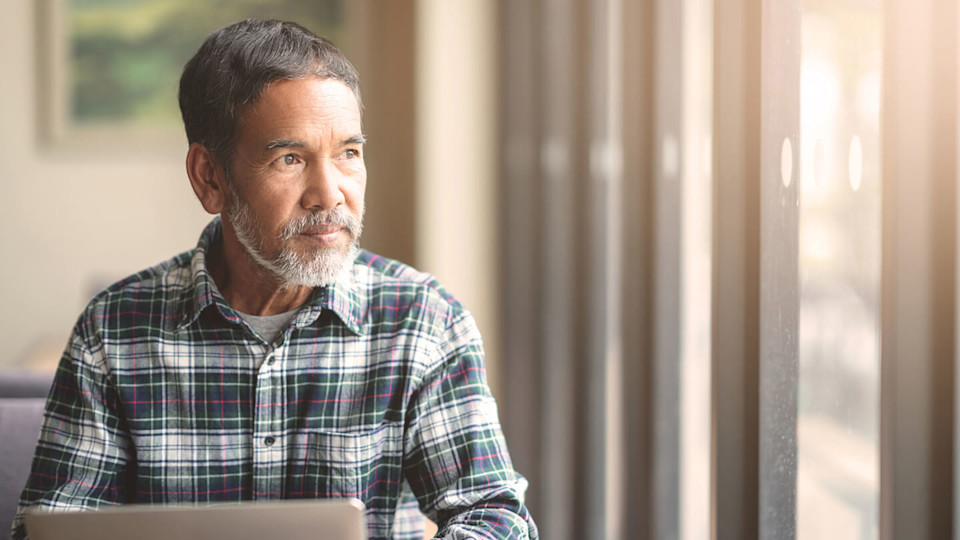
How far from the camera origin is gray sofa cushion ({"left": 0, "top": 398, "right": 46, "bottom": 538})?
4.68 feet

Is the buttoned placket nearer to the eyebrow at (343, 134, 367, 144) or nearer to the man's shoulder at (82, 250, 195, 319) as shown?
the man's shoulder at (82, 250, 195, 319)

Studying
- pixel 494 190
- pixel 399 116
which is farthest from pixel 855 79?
pixel 399 116

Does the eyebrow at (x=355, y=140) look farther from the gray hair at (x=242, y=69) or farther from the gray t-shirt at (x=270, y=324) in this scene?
the gray t-shirt at (x=270, y=324)

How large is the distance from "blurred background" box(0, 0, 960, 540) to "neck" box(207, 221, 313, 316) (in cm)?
61

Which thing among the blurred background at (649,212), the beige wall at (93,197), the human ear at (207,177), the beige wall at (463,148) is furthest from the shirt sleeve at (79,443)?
the beige wall at (93,197)

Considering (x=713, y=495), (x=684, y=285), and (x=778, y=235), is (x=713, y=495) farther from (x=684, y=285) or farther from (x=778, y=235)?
(x=684, y=285)

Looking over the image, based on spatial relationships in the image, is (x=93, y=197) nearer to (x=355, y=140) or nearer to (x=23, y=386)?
(x=23, y=386)

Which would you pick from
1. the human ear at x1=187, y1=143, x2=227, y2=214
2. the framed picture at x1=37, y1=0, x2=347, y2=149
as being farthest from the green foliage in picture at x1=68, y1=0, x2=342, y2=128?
the human ear at x1=187, y1=143, x2=227, y2=214

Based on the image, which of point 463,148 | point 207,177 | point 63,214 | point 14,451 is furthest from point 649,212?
point 63,214

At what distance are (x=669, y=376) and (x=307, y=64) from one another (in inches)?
37.3

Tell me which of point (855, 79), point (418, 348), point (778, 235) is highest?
point (855, 79)

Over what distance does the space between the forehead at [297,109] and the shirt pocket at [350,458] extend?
1.36 ft

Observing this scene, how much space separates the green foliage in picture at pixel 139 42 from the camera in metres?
3.94

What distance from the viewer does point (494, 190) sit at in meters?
3.09
